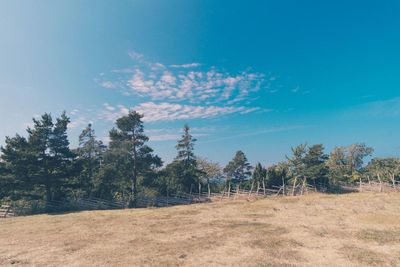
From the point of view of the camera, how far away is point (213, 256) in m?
7.28

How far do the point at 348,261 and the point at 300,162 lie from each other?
27410 mm

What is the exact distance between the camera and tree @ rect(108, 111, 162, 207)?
22641 mm

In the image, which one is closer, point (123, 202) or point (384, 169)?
point (123, 202)

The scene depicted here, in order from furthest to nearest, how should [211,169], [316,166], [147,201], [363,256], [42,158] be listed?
[211,169]
[316,166]
[147,201]
[42,158]
[363,256]

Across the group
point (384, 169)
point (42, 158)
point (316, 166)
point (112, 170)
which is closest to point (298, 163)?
point (316, 166)

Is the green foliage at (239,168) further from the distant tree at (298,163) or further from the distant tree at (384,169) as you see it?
the distant tree at (384,169)

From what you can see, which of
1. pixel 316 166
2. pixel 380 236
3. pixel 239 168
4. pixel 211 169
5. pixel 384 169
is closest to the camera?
pixel 380 236

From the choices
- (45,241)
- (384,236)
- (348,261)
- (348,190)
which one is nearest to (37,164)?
(45,241)

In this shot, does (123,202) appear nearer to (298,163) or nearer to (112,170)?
(112,170)

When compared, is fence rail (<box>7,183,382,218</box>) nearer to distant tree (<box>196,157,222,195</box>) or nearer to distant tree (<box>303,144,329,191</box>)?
distant tree (<box>303,144,329,191</box>)

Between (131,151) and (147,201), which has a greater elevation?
(131,151)

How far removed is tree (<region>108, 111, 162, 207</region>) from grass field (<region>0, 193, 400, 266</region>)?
10246mm

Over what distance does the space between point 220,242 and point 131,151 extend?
698 inches

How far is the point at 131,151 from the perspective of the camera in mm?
23203
